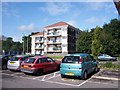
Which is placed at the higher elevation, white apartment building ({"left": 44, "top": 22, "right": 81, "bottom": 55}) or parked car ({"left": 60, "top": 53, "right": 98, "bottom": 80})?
white apartment building ({"left": 44, "top": 22, "right": 81, "bottom": 55})

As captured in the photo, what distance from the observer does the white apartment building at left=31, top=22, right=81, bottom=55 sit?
58.0 meters

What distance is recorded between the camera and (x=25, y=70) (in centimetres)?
1322

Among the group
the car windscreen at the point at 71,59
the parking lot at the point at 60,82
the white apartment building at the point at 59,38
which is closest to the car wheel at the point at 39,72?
the parking lot at the point at 60,82

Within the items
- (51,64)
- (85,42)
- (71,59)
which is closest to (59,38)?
(85,42)

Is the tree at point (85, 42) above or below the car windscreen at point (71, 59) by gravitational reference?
above

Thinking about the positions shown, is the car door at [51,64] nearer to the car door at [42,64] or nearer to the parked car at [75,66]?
the car door at [42,64]

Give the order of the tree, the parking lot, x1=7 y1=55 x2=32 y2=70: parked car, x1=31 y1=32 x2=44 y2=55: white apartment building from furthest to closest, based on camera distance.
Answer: x1=31 y1=32 x2=44 y2=55: white apartment building
the tree
x1=7 y1=55 x2=32 y2=70: parked car
the parking lot

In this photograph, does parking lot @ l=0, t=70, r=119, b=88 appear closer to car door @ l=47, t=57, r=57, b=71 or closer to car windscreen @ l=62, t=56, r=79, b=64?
car windscreen @ l=62, t=56, r=79, b=64

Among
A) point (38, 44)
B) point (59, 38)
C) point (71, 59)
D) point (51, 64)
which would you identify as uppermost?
point (59, 38)

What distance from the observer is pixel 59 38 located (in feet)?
197

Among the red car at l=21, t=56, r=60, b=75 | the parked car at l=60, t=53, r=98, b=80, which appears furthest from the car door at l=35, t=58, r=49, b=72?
the parked car at l=60, t=53, r=98, b=80

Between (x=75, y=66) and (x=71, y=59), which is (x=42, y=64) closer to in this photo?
(x=71, y=59)

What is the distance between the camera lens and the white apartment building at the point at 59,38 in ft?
A: 190

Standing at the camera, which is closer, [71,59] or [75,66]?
[75,66]
